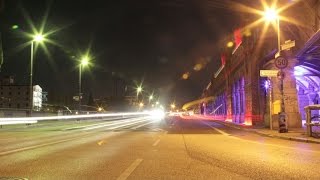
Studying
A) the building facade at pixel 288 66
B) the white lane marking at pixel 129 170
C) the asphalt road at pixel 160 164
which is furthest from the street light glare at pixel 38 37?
the white lane marking at pixel 129 170

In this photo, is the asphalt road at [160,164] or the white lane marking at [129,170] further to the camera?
the asphalt road at [160,164]

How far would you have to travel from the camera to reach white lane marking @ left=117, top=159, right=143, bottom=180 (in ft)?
33.4

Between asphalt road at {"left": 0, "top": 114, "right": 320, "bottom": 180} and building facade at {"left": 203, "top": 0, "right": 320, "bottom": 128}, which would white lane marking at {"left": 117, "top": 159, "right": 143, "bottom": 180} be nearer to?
asphalt road at {"left": 0, "top": 114, "right": 320, "bottom": 180}

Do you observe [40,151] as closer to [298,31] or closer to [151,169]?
[151,169]

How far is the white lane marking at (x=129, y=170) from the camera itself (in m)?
10.2

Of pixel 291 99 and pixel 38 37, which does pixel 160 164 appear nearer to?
pixel 291 99

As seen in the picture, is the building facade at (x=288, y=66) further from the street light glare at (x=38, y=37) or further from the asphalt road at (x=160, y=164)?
the street light glare at (x=38, y=37)

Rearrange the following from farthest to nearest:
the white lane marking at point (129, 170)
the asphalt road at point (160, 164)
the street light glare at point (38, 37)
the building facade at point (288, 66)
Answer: the street light glare at point (38, 37) < the building facade at point (288, 66) < the asphalt road at point (160, 164) < the white lane marking at point (129, 170)

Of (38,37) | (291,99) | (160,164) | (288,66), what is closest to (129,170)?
(160,164)

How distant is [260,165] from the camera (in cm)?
1226

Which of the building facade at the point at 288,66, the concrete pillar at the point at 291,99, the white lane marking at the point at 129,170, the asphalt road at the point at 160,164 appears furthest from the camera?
the concrete pillar at the point at 291,99

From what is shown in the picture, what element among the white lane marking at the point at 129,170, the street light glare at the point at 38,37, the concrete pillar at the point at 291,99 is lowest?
the white lane marking at the point at 129,170

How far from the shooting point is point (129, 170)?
11.3 meters

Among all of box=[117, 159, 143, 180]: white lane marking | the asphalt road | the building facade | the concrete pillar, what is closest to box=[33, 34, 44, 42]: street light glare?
the building facade
